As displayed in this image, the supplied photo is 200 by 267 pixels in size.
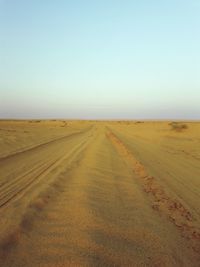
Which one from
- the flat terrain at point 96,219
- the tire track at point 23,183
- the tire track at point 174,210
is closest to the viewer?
the flat terrain at point 96,219

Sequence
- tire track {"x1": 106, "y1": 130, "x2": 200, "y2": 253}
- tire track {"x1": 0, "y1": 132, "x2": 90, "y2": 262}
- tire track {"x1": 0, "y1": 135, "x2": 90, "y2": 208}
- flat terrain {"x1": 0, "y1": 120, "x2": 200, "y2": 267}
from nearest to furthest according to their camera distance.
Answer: flat terrain {"x1": 0, "y1": 120, "x2": 200, "y2": 267} → tire track {"x1": 0, "y1": 132, "x2": 90, "y2": 262} → tire track {"x1": 106, "y1": 130, "x2": 200, "y2": 253} → tire track {"x1": 0, "y1": 135, "x2": 90, "y2": 208}

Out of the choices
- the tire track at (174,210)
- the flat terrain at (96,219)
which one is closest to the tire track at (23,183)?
the flat terrain at (96,219)

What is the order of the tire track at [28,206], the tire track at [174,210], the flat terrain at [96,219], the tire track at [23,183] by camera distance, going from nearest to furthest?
the flat terrain at [96,219]
the tire track at [28,206]
the tire track at [174,210]
the tire track at [23,183]

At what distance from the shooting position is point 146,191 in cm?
786

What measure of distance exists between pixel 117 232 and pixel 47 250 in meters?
1.26

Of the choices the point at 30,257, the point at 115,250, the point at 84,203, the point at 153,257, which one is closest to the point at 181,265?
the point at 153,257

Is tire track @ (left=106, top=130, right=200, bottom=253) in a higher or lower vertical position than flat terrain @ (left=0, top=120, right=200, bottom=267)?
lower

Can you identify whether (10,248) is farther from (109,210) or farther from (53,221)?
(109,210)

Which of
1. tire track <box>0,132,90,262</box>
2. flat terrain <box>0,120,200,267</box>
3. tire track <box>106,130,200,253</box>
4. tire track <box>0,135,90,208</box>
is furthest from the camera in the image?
tire track <box>0,135,90,208</box>

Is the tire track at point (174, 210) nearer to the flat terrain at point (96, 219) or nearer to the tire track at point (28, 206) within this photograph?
the flat terrain at point (96, 219)

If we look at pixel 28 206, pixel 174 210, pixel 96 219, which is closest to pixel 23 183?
pixel 28 206

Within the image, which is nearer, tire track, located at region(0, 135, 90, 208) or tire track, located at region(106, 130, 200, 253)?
tire track, located at region(106, 130, 200, 253)

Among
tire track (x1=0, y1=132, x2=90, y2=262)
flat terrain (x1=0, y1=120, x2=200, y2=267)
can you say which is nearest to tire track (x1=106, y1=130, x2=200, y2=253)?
flat terrain (x1=0, y1=120, x2=200, y2=267)

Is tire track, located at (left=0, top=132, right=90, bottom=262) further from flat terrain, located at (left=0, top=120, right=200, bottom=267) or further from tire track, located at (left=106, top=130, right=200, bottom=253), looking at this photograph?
tire track, located at (left=106, top=130, right=200, bottom=253)
